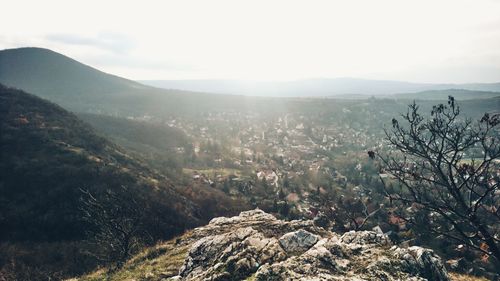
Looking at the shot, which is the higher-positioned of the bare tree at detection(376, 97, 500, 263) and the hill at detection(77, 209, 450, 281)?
the bare tree at detection(376, 97, 500, 263)

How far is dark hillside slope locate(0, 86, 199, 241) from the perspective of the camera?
6675 cm

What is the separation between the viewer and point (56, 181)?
256 ft

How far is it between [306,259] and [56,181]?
3089 inches

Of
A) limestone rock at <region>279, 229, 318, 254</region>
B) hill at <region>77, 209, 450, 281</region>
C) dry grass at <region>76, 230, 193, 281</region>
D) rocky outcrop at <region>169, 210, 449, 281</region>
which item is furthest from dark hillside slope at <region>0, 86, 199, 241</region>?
limestone rock at <region>279, 229, 318, 254</region>

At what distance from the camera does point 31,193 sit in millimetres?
73875

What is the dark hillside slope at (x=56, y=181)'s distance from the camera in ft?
219

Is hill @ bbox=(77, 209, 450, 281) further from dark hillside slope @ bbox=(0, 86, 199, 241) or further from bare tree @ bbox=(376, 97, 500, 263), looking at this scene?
dark hillside slope @ bbox=(0, 86, 199, 241)

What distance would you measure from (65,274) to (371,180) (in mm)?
173567

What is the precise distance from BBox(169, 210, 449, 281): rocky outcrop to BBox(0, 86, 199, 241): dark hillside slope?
2132 inches

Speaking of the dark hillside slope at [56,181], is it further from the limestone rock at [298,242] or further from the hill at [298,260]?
the limestone rock at [298,242]

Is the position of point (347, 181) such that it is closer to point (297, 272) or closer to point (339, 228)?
point (339, 228)

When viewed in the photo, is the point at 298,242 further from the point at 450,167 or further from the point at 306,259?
the point at 450,167

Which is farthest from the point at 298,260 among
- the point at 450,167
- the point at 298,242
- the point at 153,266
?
the point at 153,266

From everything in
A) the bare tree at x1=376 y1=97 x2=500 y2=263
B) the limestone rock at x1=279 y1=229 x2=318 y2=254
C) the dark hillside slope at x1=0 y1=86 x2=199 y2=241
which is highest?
the bare tree at x1=376 y1=97 x2=500 y2=263
